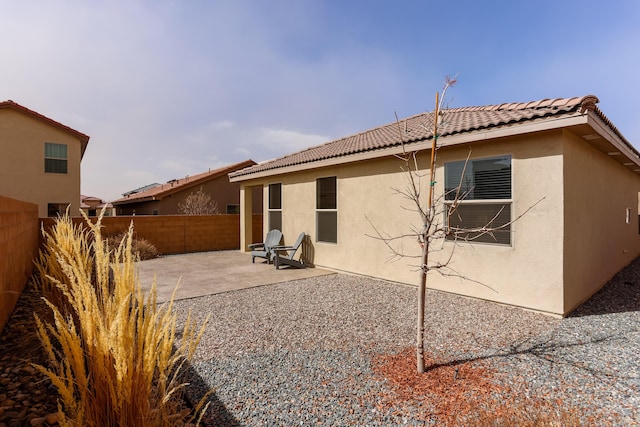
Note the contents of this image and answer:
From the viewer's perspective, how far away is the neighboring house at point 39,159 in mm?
14898

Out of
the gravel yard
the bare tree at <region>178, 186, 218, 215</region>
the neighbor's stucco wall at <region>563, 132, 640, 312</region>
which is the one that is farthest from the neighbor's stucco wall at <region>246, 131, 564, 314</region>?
the bare tree at <region>178, 186, 218, 215</region>

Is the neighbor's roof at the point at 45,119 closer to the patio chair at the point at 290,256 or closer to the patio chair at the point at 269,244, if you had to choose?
the patio chair at the point at 269,244

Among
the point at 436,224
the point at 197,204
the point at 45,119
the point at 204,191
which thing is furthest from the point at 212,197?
the point at 436,224

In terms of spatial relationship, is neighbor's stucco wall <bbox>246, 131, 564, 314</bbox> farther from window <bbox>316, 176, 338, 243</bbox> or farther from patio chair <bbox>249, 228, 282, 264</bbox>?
patio chair <bbox>249, 228, 282, 264</bbox>

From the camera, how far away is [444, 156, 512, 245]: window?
220 inches

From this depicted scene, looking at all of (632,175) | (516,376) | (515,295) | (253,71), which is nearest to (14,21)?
(253,71)

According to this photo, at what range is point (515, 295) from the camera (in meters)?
5.47

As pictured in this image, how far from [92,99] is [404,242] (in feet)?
33.5

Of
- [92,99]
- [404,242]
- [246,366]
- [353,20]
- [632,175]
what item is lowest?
[246,366]

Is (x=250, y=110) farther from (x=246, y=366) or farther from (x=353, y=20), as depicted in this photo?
(x=246, y=366)

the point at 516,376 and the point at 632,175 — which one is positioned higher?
the point at 632,175

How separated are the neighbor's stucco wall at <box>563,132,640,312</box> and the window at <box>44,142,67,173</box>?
2141 centimetres

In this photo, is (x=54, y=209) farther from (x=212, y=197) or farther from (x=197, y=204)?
(x=212, y=197)

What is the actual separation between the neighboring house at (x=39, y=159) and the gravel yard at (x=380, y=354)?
15.5m
